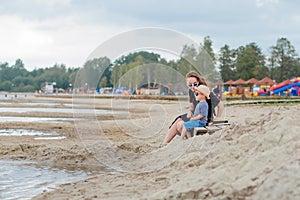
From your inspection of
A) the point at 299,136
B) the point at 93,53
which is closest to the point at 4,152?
the point at 93,53

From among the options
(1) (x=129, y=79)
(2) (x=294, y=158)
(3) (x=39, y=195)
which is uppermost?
(1) (x=129, y=79)

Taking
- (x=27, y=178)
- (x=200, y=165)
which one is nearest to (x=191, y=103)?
(x=200, y=165)

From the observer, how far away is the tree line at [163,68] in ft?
36.5

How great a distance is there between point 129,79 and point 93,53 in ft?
20.5

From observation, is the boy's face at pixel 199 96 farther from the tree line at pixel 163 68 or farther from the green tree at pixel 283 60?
the green tree at pixel 283 60

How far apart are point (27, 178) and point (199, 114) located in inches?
146

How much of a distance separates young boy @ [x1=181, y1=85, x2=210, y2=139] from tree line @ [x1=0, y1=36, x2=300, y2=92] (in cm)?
137

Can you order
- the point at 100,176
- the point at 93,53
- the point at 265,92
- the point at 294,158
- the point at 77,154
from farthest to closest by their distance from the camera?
the point at 265,92 < the point at 77,154 < the point at 93,53 < the point at 100,176 < the point at 294,158

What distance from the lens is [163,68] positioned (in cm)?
1359

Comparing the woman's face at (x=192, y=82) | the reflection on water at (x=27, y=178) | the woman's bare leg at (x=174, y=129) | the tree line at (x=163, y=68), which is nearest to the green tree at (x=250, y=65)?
the tree line at (x=163, y=68)

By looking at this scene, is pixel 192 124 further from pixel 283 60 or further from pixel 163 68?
pixel 283 60

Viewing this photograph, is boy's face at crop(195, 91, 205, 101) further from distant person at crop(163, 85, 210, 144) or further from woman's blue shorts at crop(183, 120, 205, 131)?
woman's blue shorts at crop(183, 120, 205, 131)

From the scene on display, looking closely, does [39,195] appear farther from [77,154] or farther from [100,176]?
[77,154]

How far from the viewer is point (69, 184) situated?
7676 mm
